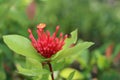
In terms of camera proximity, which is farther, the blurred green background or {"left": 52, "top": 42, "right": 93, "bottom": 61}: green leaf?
the blurred green background

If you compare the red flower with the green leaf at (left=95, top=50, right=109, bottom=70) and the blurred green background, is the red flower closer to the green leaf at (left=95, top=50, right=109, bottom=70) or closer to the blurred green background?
the blurred green background

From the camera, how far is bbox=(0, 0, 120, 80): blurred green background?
1.78m

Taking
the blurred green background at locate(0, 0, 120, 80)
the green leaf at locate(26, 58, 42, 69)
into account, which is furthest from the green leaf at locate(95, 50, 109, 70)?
the green leaf at locate(26, 58, 42, 69)

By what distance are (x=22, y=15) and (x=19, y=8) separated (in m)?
0.08

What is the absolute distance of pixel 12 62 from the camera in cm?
182

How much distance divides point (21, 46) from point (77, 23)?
1.46 metres

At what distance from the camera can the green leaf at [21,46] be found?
1163 millimetres

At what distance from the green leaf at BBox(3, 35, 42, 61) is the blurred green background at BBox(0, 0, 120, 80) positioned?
391 millimetres

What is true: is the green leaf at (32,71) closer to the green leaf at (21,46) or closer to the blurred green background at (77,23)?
the green leaf at (21,46)

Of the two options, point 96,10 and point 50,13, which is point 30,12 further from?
point 96,10

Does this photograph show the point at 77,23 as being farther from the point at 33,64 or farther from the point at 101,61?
the point at 33,64

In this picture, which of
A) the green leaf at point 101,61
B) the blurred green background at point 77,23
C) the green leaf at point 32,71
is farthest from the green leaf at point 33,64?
the green leaf at point 101,61

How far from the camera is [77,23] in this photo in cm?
261

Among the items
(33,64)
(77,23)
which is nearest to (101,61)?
(33,64)
